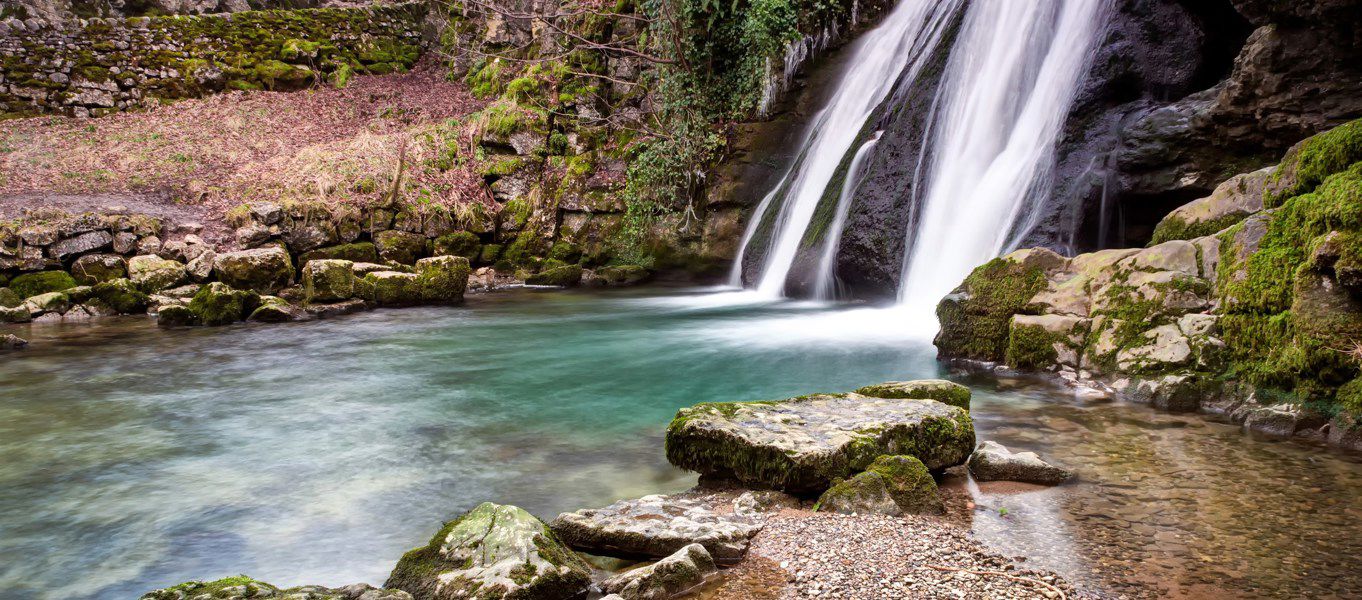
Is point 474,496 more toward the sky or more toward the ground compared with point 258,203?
more toward the ground

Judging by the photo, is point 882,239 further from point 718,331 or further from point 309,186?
point 309,186

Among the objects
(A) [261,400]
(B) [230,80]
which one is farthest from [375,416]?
(B) [230,80]

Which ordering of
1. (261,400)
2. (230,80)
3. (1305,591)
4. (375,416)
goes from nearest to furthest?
(1305,591), (375,416), (261,400), (230,80)

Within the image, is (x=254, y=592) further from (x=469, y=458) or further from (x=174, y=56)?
(x=174, y=56)

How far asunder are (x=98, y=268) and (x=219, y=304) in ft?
11.0

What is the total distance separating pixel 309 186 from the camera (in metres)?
14.4

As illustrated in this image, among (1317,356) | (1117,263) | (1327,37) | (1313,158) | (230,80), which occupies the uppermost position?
(230,80)

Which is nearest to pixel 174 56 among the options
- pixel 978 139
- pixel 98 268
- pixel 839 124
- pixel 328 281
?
pixel 98 268

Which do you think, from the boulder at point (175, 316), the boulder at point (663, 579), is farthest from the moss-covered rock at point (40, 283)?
the boulder at point (663, 579)

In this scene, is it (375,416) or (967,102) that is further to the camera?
(967,102)

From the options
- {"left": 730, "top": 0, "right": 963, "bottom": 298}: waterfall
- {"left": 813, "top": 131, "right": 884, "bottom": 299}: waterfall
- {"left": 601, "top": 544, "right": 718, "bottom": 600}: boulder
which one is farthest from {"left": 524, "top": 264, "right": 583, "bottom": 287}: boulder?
{"left": 601, "top": 544, "right": 718, "bottom": 600}: boulder

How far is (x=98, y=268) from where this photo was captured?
12.2m

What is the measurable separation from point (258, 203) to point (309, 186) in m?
1.01

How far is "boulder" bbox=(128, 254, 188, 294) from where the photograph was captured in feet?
39.4
